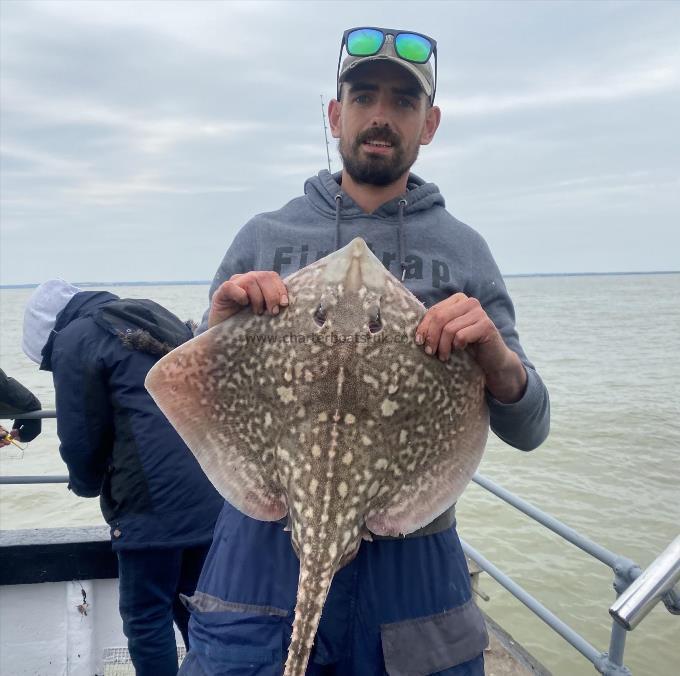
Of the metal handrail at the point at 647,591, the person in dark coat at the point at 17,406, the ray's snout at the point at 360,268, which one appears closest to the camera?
the metal handrail at the point at 647,591

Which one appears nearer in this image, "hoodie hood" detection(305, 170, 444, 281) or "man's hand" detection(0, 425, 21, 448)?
"hoodie hood" detection(305, 170, 444, 281)

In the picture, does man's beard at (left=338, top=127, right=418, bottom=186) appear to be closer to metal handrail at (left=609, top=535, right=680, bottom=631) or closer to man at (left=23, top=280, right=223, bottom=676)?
metal handrail at (left=609, top=535, right=680, bottom=631)

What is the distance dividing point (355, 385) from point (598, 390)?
59.9 feet

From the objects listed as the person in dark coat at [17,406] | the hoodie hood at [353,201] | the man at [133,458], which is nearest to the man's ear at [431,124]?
the hoodie hood at [353,201]

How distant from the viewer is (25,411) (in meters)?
4.67

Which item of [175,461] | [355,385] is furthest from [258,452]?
[175,461]

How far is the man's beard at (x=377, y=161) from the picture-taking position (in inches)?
93.4

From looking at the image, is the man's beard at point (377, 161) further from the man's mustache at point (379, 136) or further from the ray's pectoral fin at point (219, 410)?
the ray's pectoral fin at point (219, 410)

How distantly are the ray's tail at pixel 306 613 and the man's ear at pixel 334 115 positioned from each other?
171 centimetres

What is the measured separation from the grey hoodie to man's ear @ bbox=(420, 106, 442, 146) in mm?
201

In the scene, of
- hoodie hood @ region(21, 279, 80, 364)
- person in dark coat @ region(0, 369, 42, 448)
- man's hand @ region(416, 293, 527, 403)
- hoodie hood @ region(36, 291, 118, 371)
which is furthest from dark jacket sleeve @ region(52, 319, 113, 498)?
man's hand @ region(416, 293, 527, 403)

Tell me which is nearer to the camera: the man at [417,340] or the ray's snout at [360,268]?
the ray's snout at [360,268]

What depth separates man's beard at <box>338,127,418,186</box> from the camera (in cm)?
237

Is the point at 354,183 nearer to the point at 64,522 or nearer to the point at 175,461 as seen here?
the point at 175,461
